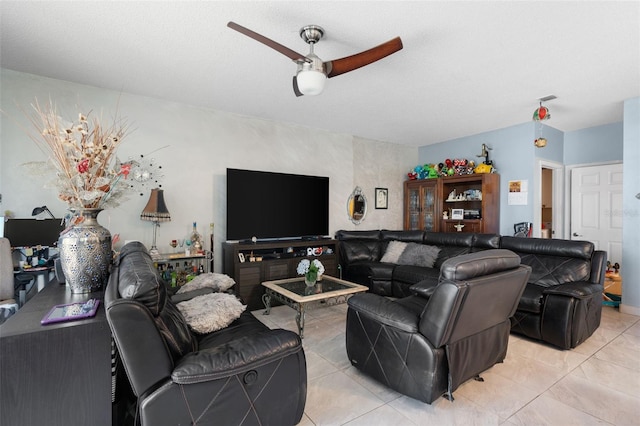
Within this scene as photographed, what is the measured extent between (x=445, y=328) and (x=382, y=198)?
410cm

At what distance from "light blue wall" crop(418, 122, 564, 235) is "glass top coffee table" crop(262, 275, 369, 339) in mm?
3001

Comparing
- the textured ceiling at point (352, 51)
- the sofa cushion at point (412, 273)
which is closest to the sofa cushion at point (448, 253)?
the sofa cushion at point (412, 273)

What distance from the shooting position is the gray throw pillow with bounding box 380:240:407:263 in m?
4.73

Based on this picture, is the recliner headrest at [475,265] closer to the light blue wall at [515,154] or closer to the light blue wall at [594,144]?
the light blue wall at [515,154]

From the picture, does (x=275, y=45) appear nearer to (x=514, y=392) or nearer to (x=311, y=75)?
(x=311, y=75)

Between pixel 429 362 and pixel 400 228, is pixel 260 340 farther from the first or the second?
pixel 400 228

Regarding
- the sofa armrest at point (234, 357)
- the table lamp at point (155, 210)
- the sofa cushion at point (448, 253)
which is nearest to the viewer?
the sofa armrest at point (234, 357)

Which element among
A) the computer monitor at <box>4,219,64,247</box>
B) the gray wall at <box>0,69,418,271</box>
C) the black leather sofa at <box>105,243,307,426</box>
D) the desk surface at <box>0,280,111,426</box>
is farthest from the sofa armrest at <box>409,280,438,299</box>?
the computer monitor at <box>4,219,64,247</box>

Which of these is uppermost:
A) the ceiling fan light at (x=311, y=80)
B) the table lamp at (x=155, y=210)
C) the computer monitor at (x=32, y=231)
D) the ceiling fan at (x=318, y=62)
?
the ceiling fan at (x=318, y=62)

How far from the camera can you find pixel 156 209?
11.1 ft

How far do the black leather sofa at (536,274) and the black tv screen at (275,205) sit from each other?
2.47 feet

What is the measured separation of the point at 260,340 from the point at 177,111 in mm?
3190

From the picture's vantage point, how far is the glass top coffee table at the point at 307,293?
2.93m

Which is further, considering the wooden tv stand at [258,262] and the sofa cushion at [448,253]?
the sofa cushion at [448,253]
